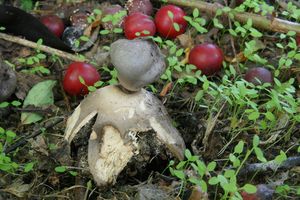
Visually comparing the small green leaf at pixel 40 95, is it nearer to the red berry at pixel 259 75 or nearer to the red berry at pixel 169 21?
the red berry at pixel 169 21

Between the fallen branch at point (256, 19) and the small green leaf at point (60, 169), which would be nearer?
the small green leaf at point (60, 169)

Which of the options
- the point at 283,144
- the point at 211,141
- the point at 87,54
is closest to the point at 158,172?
the point at 211,141

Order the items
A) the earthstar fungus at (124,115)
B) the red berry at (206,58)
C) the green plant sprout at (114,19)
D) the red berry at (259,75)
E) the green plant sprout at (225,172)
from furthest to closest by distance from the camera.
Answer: the green plant sprout at (114,19) < the red berry at (206,58) < the red berry at (259,75) < the earthstar fungus at (124,115) < the green plant sprout at (225,172)

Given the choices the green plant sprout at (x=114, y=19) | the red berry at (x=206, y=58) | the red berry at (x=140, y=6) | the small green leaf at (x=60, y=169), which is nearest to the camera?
the small green leaf at (x=60, y=169)

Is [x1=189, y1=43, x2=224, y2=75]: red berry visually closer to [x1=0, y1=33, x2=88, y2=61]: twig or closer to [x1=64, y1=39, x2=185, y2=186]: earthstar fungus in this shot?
[x1=0, y1=33, x2=88, y2=61]: twig

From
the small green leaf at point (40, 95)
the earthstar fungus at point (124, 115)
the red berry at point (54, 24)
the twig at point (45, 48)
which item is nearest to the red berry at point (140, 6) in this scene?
the red berry at point (54, 24)

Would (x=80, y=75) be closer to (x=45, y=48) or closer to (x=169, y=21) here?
(x=45, y=48)

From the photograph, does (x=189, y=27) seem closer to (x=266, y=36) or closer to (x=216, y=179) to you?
(x=266, y=36)
